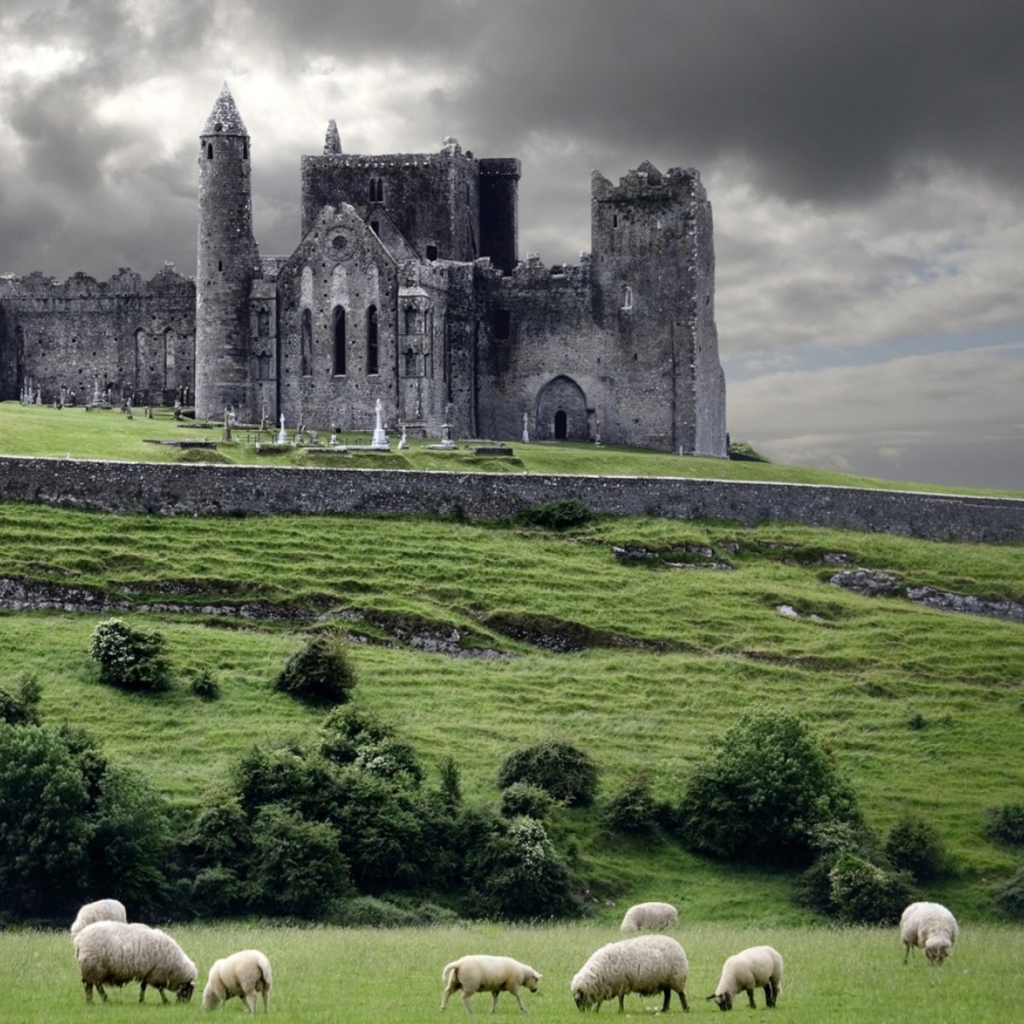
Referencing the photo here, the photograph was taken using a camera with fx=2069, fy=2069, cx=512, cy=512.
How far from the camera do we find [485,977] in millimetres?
33094

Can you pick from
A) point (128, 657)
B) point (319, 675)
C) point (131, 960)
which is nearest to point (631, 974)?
point (131, 960)

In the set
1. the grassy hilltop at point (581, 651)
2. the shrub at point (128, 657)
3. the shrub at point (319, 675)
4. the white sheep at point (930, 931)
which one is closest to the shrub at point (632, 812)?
the grassy hilltop at point (581, 651)

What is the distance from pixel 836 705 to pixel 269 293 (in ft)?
151

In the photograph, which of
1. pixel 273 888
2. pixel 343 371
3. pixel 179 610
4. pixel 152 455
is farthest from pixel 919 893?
pixel 343 371

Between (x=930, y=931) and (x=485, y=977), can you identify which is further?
(x=930, y=931)

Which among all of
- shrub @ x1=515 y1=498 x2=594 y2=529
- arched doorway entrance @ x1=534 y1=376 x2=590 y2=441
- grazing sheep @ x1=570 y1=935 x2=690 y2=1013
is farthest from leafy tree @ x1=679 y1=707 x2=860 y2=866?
arched doorway entrance @ x1=534 y1=376 x2=590 y2=441

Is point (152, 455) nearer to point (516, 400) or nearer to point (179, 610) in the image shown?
point (179, 610)

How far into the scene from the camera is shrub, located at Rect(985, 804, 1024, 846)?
6022 cm

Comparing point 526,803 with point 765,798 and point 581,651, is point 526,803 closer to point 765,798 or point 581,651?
point 765,798

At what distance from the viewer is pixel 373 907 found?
52.1 m

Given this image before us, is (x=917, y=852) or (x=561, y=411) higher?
(x=561, y=411)

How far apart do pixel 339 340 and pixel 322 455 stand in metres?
19.8

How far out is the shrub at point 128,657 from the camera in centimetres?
6412

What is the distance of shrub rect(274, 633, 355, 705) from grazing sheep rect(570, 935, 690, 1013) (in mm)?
32198
